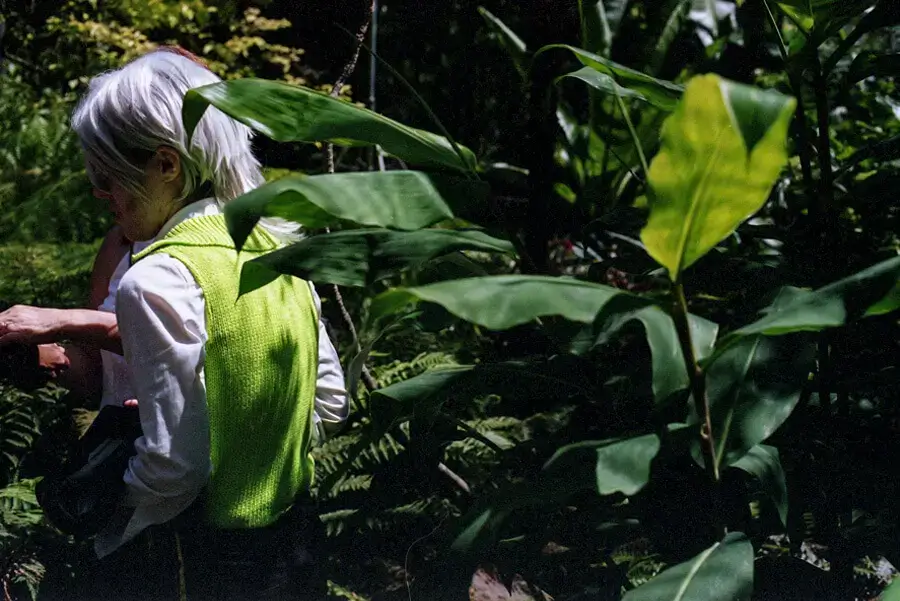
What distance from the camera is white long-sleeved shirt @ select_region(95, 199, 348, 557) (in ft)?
6.68

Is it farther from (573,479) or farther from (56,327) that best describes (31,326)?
(573,479)

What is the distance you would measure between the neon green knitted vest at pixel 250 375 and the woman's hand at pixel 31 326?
0.77ft

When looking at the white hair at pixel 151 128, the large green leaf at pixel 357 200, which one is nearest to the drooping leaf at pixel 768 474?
the large green leaf at pixel 357 200

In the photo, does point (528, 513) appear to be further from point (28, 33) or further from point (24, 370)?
point (28, 33)

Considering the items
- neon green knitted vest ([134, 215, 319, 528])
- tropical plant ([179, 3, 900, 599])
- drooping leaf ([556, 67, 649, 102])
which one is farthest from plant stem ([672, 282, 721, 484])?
neon green knitted vest ([134, 215, 319, 528])

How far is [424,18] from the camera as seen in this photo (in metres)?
5.25

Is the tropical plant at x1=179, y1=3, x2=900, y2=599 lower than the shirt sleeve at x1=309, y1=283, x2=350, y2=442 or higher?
higher

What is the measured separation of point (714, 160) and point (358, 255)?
675 millimetres

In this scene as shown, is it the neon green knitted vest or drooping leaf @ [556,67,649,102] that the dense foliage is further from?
the neon green knitted vest

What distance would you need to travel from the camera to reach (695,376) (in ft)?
5.94

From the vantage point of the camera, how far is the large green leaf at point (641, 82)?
208 cm

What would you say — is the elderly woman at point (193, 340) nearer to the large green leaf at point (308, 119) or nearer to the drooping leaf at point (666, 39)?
the large green leaf at point (308, 119)

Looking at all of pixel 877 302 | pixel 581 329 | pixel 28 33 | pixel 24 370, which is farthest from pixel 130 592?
pixel 28 33

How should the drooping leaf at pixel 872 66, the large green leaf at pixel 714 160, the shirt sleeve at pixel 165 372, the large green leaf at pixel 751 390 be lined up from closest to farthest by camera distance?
1. the large green leaf at pixel 714 160
2. the large green leaf at pixel 751 390
3. the shirt sleeve at pixel 165 372
4. the drooping leaf at pixel 872 66
